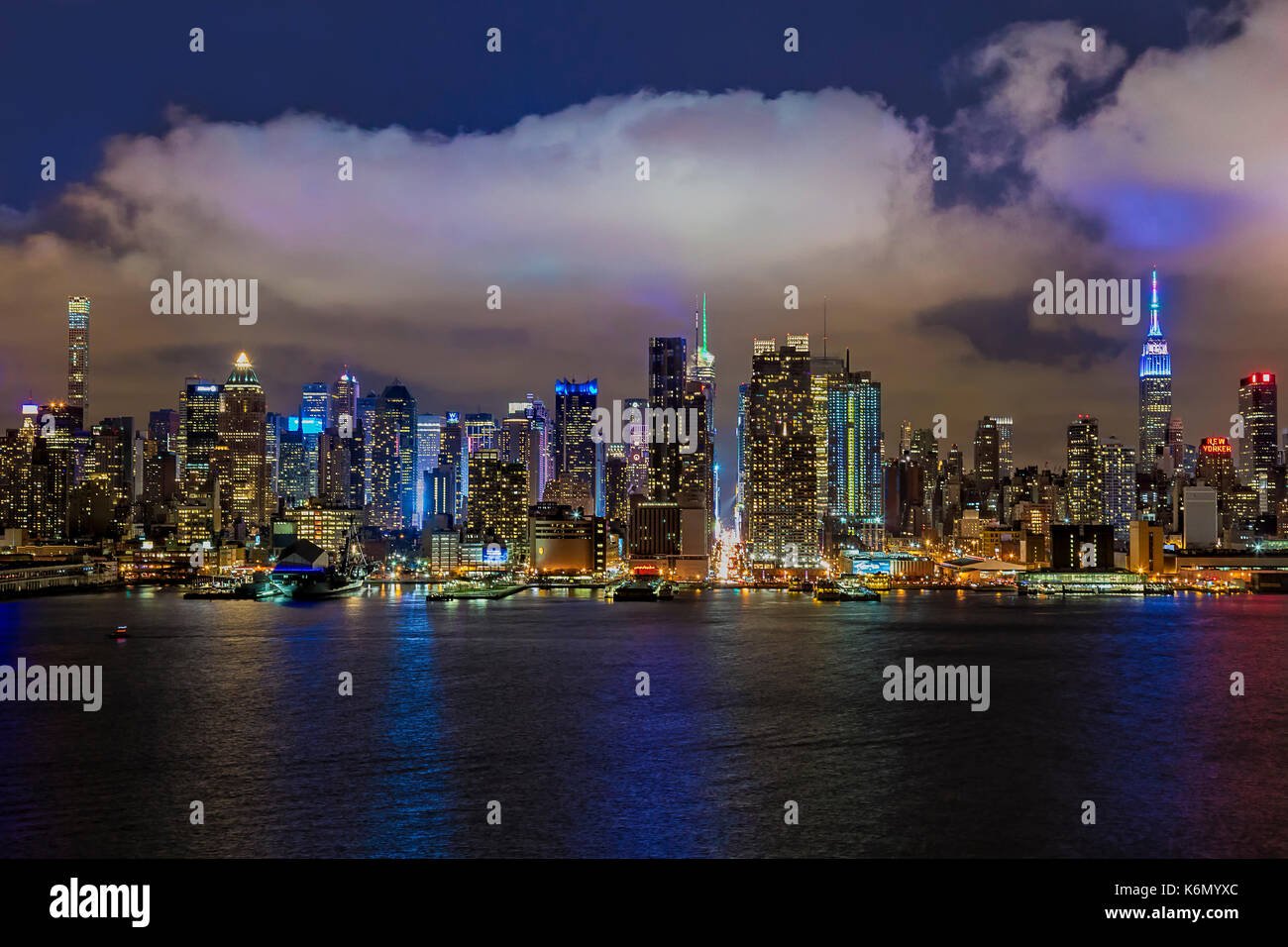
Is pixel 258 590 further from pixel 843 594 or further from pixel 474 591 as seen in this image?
pixel 843 594

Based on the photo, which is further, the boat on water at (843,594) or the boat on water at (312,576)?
the boat on water at (312,576)

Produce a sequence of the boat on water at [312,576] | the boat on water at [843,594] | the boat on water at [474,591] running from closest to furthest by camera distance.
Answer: the boat on water at [843,594]
the boat on water at [474,591]
the boat on water at [312,576]

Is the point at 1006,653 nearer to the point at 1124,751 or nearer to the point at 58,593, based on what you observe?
the point at 1124,751

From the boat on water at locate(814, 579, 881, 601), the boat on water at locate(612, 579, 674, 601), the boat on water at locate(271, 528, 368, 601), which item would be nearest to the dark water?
the boat on water at locate(814, 579, 881, 601)

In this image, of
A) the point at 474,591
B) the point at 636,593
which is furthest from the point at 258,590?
the point at 636,593

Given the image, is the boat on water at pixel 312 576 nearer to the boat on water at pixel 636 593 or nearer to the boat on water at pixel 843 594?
the boat on water at pixel 636 593

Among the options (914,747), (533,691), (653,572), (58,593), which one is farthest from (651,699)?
(653,572)

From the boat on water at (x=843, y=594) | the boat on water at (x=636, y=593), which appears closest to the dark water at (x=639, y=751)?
the boat on water at (x=843, y=594)

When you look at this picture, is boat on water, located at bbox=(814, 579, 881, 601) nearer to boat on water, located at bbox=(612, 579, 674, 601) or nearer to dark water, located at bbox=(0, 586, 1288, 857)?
boat on water, located at bbox=(612, 579, 674, 601)
